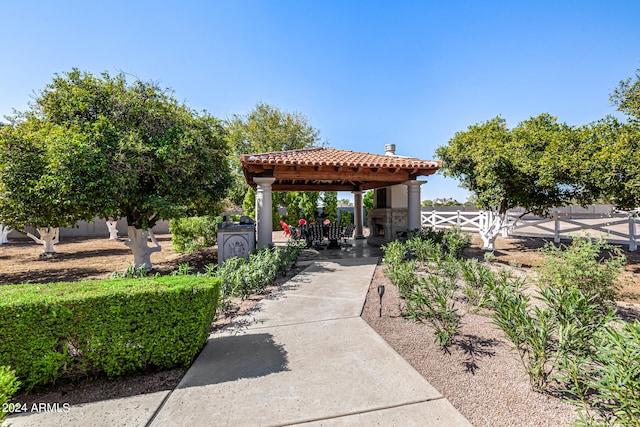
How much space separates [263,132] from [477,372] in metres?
26.3

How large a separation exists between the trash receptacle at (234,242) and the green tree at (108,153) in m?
1.20

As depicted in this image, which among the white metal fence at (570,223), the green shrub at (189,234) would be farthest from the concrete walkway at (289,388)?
the green shrub at (189,234)

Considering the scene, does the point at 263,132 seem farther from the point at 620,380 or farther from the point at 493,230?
the point at 620,380

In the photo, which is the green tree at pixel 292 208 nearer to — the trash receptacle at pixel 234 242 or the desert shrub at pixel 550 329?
the trash receptacle at pixel 234 242

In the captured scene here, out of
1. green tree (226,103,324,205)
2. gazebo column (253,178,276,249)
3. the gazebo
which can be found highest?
green tree (226,103,324,205)

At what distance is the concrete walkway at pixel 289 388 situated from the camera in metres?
2.32

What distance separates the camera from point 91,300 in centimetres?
281

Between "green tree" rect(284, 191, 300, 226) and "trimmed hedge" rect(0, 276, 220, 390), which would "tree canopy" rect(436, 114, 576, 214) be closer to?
"trimmed hedge" rect(0, 276, 220, 390)

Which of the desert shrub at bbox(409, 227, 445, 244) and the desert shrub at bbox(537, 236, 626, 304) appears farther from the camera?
the desert shrub at bbox(409, 227, 445, 244)

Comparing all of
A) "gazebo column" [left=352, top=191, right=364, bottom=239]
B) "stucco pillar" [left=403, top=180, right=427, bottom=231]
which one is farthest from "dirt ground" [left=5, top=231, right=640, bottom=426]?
"gazebo column" [left=352, top=191, right=364, bottom=239]

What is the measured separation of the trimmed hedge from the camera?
2.66 metres

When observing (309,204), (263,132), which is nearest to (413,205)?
(309,204)

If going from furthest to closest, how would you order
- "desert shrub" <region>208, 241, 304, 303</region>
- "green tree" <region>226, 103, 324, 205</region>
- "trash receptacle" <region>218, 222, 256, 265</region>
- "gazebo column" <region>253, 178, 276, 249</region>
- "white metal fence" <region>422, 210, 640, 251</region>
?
"green tree" <region>226, 103, 324, 205</region>
"white metal fence" <region>422, 210, 640, 251</region>
"gazebo column" <region>253, 178, 276, 249</region>
"trash receptacle" <region>218, 222, 256, 265</region>
"desert shrub" <region>208, 241, 304, 303</region>

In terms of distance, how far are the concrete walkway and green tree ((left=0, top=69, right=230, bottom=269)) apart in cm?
480
